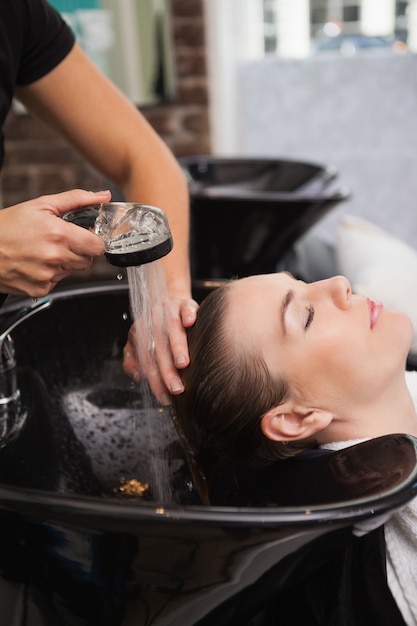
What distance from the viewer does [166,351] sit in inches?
39.4

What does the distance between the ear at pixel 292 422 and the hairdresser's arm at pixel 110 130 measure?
1.19 feet

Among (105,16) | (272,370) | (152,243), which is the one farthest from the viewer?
(105,16)

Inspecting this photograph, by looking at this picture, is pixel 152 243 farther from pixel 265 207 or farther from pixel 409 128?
pixel 409 128

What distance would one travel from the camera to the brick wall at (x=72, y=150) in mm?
2889

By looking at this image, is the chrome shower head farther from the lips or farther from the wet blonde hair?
the lips

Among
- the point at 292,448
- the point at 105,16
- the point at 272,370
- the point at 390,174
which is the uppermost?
the point at 105,16

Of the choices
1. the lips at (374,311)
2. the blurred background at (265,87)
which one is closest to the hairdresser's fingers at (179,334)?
the lips at (374,311)

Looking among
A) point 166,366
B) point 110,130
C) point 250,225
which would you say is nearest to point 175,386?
point 166,366

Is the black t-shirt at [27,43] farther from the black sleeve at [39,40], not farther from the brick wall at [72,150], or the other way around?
the brick wall at [72,150]

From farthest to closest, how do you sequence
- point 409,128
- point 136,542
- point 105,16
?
point 409,128 → point 105,16 → point 136,542

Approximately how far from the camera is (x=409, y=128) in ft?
10.2

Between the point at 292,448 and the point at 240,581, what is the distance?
Answer: 1.06ft

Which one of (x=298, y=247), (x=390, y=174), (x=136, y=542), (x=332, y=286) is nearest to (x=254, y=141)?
(x=390, y=174)

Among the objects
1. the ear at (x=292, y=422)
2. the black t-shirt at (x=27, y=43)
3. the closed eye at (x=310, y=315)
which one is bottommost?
the ear at (x=292, y=422)
